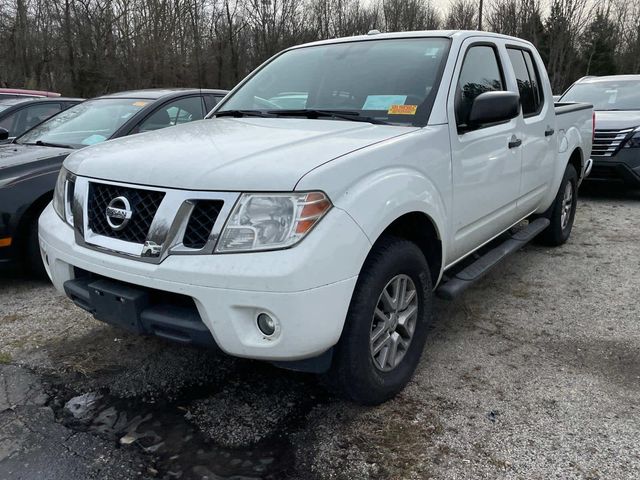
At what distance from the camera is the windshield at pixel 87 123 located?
481 centimetres

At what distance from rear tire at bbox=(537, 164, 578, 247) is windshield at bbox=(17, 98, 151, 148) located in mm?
3932

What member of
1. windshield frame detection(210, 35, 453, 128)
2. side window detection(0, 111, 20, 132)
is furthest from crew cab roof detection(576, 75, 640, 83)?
side window detection(0, 111, 20, 132)

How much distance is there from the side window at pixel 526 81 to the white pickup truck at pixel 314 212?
51cm

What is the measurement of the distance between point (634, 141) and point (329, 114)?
6.06 metres

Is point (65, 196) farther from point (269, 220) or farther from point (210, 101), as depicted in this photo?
point (210, 101)

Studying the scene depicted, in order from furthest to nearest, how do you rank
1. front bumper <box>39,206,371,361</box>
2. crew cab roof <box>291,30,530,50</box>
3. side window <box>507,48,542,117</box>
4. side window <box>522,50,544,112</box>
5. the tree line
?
the tree line → side window <box>522,50,544,112</box> → side window <box>507,48,542,117</box> → crew cab roof <box>291,30,530,50</box> → front bumper <box>39,206,371,361</box>

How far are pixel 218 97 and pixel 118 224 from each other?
12.3 ft

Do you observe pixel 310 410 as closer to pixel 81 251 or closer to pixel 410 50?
pixel 81 251

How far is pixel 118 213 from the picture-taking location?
235cm

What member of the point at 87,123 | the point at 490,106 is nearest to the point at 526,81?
the point at 490,106

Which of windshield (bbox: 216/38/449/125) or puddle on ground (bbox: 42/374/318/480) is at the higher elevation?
windshield (bbox: 216/38/449/125)

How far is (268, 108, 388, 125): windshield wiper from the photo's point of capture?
9.89 feet

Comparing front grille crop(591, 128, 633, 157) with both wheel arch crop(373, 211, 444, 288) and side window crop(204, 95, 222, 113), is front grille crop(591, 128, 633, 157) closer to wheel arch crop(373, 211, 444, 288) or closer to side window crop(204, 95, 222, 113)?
side window crop(204, 95, 222, 113)

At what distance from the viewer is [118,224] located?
2.37 m
